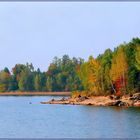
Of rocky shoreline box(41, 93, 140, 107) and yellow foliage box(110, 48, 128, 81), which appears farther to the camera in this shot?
yellow foliage box(110, 48, 128, 81)

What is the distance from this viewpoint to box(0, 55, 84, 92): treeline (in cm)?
17862

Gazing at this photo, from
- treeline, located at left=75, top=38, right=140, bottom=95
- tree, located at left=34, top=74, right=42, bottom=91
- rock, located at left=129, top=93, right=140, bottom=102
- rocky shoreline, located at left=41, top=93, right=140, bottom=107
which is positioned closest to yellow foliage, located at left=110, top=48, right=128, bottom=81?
treeline, located at left=75, top=38, right=140, bottom=95

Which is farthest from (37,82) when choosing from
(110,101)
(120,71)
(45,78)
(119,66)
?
(110,101)

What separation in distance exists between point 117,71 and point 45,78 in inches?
3725

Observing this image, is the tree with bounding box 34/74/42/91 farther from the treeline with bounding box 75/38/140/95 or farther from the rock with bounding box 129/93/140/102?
the rock with bounding box 129/93/140/102

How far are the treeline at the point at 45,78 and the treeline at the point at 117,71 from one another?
61.7 metres

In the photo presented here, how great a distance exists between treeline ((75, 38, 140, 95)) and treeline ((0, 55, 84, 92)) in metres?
61.7

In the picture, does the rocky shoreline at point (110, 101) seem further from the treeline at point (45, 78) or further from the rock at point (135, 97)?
the treeline at point (45, 78)

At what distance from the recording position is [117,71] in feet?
310

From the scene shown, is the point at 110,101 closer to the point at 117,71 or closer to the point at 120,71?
the point at 120,71

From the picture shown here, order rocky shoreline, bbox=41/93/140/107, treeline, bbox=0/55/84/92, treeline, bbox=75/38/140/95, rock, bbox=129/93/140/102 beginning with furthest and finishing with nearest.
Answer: treeline, bbox=0/55/84/92 → treeline, bbox=75/38/140/95 → rock, bbox=129/93/140/102 → rocky shoreline, bbox=41/93/140/107

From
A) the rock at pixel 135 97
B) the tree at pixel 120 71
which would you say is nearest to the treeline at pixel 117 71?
the tree at pixel 120 71

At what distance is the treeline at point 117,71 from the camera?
93.4 meters

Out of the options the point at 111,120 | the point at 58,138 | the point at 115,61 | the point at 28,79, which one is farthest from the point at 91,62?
the point at 28,79
